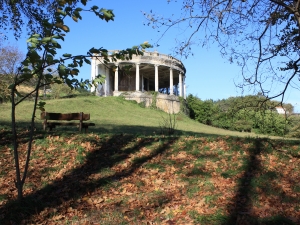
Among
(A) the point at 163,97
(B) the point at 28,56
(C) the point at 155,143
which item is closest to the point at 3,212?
(B) the point at 28,56

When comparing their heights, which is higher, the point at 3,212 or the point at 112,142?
the point at 112,142

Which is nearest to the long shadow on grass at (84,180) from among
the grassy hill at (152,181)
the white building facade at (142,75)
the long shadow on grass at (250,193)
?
the grassy hill at (152,181)

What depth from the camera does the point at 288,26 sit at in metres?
8.06

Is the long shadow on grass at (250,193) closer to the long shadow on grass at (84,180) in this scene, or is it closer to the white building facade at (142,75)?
the long shadow on grass at (84,180)

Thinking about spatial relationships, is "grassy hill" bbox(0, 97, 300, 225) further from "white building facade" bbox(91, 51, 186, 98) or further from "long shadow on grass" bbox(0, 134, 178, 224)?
"white building facade" bbox(91, 51, 186, 98)

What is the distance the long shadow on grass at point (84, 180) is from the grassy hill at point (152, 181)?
0.02 m

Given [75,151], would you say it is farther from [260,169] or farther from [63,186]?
[260,169]

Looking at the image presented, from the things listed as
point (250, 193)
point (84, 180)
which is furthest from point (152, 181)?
point (250, 193)

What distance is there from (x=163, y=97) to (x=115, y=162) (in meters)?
28.6

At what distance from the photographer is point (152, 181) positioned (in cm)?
537

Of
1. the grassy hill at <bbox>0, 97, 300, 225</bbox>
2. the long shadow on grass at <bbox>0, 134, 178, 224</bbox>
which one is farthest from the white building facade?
the grassy hill at <bbox>0, 97, 300, 225</bbox>

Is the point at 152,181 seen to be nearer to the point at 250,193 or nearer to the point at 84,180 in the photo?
the point at 84,180

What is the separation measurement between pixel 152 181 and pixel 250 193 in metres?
1.62

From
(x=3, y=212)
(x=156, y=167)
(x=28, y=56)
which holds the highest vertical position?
(x=28, y=56)
